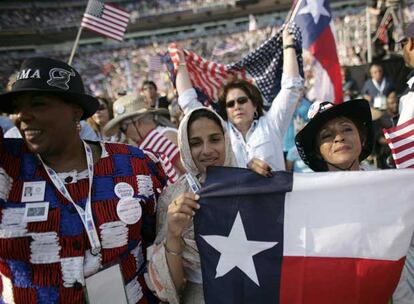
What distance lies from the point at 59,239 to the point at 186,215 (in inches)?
21.7

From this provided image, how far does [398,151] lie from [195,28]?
37277 millimetres

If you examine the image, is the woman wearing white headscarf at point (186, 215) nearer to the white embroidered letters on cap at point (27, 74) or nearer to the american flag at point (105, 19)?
the white embroidered letters on cap at point (27, 74)

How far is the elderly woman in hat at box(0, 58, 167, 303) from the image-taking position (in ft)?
6.31

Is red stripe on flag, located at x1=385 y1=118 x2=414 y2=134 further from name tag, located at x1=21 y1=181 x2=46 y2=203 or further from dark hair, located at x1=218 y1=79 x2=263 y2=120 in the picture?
name tag, located at x1=21 y1=181 x2=46 y2=203

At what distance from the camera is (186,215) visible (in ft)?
6.66

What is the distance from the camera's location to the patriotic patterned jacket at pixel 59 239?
1912mm

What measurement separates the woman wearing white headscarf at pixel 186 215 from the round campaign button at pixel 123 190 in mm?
187

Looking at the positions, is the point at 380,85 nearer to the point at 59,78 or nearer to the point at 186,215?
the point at 186,215

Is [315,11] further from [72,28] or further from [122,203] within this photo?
[72,28]

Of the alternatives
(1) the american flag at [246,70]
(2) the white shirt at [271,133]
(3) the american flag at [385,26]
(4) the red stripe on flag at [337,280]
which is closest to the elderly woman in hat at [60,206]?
(4) the red stripe on flag at [337,280]

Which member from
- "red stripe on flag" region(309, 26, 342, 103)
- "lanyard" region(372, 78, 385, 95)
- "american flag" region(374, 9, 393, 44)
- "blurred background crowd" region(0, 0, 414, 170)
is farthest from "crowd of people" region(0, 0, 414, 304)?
"blurred background crowd" region(0, 0, 414, 170)

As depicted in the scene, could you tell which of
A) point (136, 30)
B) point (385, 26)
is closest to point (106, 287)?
point (385, 26)

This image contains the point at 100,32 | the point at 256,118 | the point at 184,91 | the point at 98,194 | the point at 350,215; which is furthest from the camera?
the point at 100,32

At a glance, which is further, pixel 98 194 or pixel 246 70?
pixel 246 70
